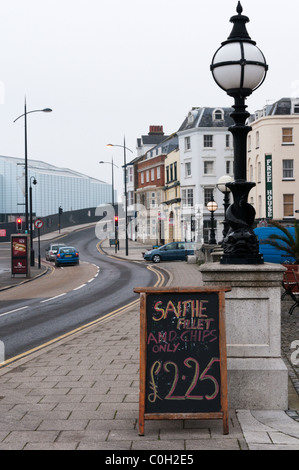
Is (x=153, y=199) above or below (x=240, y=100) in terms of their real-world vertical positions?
above

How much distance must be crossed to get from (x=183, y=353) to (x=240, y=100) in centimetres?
325

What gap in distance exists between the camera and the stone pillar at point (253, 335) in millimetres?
5902

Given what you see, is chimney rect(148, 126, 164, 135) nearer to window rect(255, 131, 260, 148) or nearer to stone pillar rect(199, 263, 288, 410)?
window rect(255, 131, 260, 148)

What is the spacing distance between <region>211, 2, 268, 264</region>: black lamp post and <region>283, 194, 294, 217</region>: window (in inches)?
1708

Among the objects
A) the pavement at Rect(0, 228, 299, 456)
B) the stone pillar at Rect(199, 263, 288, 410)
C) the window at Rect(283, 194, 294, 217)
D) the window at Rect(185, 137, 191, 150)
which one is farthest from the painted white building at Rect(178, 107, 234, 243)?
the stone pillar at Rect(199, 263, 288, 410)

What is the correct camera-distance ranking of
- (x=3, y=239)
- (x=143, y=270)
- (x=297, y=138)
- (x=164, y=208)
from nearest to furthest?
(x=143, y=270) < (x=297, y=138) < (x=164, y=208) < (x=3, y=239)

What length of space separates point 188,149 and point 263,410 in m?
54.5

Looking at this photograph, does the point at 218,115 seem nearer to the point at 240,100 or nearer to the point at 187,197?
the point at 187,197

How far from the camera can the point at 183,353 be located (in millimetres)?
5395

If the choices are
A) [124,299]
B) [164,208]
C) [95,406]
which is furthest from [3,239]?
[95,406]

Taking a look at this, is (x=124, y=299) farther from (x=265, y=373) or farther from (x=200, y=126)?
(x=200, y=126)

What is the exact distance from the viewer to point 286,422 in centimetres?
546

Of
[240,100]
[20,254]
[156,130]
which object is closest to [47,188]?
[156,130]

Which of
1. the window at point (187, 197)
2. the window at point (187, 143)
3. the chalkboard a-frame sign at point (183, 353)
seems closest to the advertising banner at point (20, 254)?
the chalkboard a-frame sign at point (183, 353)
